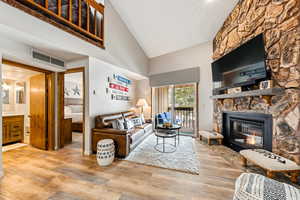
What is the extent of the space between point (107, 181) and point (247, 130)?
10.6 feet

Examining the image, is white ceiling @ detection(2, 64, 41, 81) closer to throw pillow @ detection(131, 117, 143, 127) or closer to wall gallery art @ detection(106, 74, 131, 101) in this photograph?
wall gallery art @ detection(106, 74, 131, 101)

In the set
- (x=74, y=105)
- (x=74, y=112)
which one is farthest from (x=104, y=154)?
(x=74, y=105)

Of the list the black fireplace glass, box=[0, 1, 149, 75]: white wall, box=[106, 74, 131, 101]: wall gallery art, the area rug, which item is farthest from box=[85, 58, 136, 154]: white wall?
the black fireplace glass

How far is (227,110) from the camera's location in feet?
10.5

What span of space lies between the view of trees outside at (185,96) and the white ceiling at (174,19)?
5.38 feet

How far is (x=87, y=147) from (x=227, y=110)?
3.86 m

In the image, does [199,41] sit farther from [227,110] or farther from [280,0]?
[227,110]

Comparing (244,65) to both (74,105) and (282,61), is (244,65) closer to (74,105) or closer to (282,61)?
(282,61)

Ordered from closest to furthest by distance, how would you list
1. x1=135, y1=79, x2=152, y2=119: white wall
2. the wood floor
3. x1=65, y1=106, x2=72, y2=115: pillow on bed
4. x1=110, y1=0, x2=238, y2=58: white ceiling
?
the wood floor → x1=110, y1=0, x2=238, y2=58: white ceiling → x1=65, y1=106, x2=72, y2=115: pillow on bed → x1=135, y1=79, x2=152, y2=119: white wall

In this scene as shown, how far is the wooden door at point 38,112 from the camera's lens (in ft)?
10.1

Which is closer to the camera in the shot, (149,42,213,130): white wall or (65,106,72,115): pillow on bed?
(149,42,213,130): white wall

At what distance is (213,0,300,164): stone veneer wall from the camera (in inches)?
67.6

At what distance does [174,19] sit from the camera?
3248mm

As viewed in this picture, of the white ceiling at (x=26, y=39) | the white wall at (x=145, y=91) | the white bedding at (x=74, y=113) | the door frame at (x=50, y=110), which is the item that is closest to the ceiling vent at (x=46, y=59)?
the white ceiling at (x=26, y=39)
